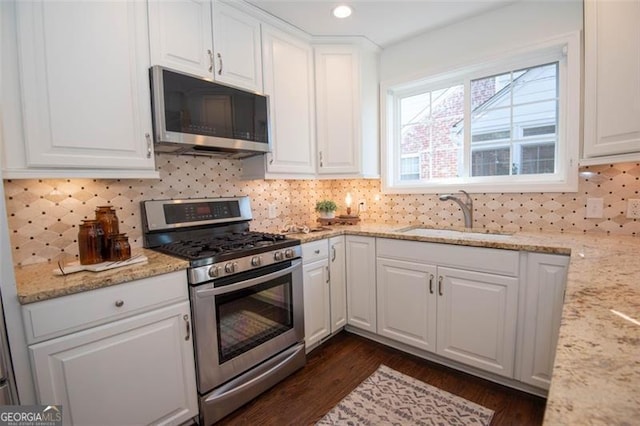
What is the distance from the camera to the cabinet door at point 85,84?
1307 mm

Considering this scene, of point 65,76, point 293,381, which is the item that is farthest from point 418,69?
point 293,381

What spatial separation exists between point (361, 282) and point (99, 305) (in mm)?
1701

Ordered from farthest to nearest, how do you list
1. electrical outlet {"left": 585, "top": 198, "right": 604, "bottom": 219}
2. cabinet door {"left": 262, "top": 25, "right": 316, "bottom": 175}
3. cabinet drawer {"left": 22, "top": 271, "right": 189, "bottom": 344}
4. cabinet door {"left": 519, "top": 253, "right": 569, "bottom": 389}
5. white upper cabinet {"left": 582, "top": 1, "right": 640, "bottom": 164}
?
1. cabinet door {"left": 262, "top": 25, "right": 316, "bottom": 175}
2. electrical outlet {"left": 585, "top": 198, "right": 604, "bottom": 219}
3. cabinet door {"left": 519, "top": 253, "right": 569, "bottom": 389}
4. white upper cabinet {"left": 582, "top": 1, "right": 640, "bottom": 164}
5. cabinet drawer {"left": 22, "top": 271, "right": 189, "bottom": 344}

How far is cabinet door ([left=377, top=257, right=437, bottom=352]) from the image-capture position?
6.86 ft

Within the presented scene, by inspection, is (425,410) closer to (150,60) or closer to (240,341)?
(240,341)

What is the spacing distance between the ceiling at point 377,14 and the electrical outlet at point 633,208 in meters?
1.50

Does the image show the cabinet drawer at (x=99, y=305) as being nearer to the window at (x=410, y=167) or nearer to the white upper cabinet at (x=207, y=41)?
the white upper cabinet at (x=207, y=41)

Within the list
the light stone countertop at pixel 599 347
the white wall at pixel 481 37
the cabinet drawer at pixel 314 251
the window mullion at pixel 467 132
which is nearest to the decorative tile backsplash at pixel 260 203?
the window mullion at pixel 467 132

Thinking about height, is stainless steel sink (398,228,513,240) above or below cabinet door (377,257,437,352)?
above

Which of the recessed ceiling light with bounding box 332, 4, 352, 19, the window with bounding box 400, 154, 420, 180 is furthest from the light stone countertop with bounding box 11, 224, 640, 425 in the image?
the recessed ceiling light with bounding box 332, 4, 352, 19

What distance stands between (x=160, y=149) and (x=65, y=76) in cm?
57

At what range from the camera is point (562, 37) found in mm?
1964

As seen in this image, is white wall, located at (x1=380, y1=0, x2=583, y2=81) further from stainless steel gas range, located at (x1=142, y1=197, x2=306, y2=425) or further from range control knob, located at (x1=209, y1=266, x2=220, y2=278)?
range control knob, located at (x1=209, y1=266, x2=220, y2=278)

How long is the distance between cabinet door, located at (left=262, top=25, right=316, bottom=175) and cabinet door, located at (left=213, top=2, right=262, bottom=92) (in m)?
0.08
